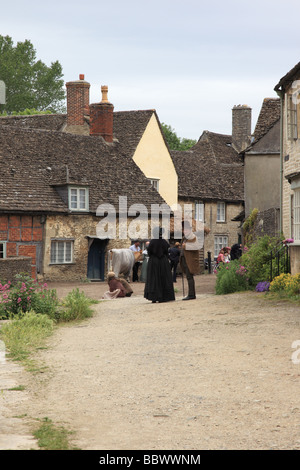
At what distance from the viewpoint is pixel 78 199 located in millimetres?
33688

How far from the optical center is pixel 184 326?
1320cm

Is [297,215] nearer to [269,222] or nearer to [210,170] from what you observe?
[269,222]

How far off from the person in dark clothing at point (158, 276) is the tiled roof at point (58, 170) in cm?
1338

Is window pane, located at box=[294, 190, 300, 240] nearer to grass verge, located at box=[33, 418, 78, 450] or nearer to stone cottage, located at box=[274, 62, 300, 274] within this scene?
stone cottage, located at box=[274, 62, 300, 274]

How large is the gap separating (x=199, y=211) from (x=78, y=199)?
51.7ft

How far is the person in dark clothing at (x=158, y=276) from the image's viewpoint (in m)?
18.1

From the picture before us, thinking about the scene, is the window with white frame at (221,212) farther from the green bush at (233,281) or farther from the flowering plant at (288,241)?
the flowering plant at (288,241)

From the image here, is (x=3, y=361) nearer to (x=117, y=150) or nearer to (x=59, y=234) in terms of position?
(x=59, y=234)

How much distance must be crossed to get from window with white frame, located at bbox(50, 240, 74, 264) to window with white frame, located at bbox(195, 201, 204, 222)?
15.9 metres

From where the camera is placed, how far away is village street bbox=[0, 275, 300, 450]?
644 centimetres

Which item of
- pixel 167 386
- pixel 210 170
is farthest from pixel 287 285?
pixel 210 170

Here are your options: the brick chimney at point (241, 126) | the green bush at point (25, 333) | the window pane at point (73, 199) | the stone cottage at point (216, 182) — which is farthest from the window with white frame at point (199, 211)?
the green bush at point (25, 333)

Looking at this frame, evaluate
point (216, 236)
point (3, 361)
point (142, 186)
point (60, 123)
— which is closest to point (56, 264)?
point (142, 186)

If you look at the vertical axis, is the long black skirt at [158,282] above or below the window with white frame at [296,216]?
below
